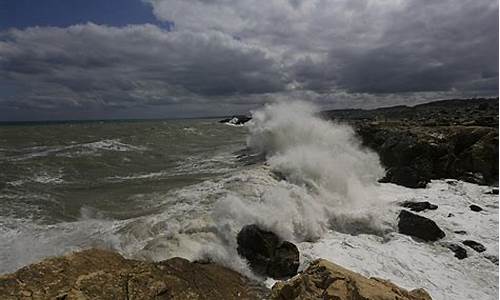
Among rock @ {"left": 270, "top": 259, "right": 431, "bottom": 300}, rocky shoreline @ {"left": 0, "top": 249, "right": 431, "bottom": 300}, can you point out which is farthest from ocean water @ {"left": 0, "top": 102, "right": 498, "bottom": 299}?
rock @ {"left": 270, "top": 259, "right": 431, "bottom": 300}

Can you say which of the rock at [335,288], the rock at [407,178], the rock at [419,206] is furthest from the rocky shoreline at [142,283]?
the rock at [407,178]

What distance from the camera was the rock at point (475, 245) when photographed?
9016 millimetres

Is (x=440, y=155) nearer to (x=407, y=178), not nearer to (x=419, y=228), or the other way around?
(x=407, y=178)

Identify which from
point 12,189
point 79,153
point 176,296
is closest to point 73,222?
point 12,189

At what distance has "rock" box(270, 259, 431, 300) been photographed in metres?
4.36

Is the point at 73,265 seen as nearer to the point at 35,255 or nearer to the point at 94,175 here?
the point at 35,255

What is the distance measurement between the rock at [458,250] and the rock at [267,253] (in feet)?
13.6

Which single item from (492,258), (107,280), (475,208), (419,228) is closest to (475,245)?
(492,258)

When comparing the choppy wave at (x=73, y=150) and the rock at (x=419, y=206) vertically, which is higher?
the rock at (x=419, y=206)

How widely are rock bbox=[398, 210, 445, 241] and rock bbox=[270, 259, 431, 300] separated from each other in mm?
5164

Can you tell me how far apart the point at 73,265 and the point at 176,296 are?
59.2 inches

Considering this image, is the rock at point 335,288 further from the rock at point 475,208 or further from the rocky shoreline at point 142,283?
the rock at point 475,208

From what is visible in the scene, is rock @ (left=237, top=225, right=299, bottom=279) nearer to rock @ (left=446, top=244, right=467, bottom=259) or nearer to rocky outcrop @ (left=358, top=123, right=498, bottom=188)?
rock @ (left=446, top=244, right=467, bottom=259)

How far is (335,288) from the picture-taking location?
4438mm
